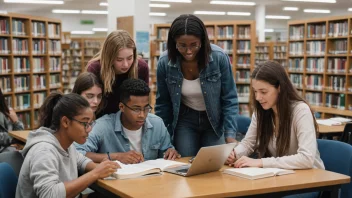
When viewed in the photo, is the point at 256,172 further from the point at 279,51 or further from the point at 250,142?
the point at 279,51

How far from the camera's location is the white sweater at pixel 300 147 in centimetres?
224

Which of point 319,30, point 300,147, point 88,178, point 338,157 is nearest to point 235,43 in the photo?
point 319,30

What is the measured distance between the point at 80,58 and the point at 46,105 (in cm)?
1336

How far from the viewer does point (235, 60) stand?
29.1ft

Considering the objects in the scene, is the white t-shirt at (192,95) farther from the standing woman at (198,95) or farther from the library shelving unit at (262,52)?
the library shelving unit at (262,52)

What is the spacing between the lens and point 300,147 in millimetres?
2285

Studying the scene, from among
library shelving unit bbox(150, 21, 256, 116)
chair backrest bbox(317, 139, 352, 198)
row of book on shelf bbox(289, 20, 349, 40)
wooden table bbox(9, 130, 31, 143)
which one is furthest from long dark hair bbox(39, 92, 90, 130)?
library shelving unit bbox(150, 21, 256, 116)

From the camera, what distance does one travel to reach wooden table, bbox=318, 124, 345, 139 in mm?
4457

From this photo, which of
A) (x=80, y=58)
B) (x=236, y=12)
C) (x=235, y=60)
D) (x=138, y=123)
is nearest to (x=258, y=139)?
(x=138, y=123)

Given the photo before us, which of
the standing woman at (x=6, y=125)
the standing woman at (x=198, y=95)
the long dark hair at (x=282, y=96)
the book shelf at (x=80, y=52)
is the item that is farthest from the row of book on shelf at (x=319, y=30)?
the book shelf at (x=80, y=52)

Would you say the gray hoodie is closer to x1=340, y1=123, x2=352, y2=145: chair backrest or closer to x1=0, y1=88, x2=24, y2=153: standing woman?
x1=0, y1=88, x2=24, y2=153: standing woman

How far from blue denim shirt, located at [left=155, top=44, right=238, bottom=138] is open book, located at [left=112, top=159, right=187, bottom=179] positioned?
23.4 inches

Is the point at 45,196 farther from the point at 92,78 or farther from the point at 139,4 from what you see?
the point at 139,4

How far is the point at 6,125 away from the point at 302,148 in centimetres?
338
